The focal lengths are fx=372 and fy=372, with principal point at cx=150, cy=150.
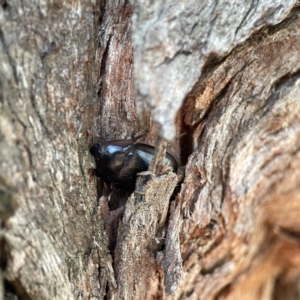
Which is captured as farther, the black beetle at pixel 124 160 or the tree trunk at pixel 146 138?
the black beetle at pixel 124 160

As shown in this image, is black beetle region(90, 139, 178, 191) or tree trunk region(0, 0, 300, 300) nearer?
tree trunk region(0, 0, 300, 300)

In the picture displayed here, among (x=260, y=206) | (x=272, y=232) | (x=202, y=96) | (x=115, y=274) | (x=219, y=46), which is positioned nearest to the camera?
(x=219, y=46)

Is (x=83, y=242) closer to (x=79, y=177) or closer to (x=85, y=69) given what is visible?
(x=79, y=177)

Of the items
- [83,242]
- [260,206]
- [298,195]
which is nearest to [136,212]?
[83,242]
